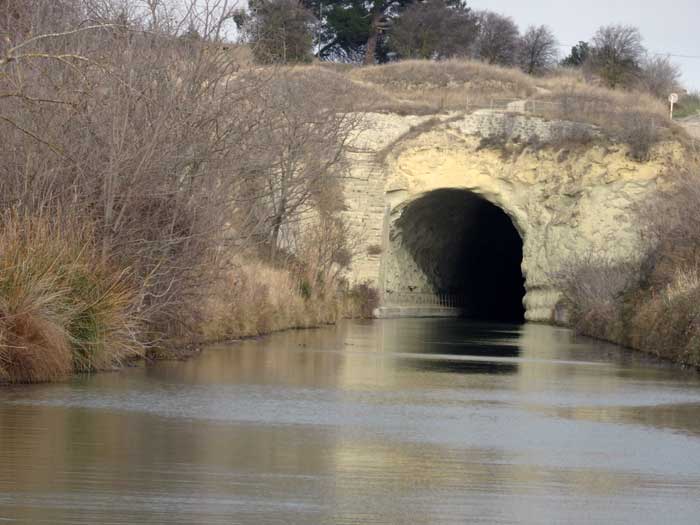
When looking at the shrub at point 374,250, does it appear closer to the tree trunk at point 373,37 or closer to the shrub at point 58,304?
the shrub at point 58,304

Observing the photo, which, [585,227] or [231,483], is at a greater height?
[585,227]

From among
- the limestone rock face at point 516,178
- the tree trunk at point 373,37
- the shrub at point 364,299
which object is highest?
the tree trunk at point 373,37

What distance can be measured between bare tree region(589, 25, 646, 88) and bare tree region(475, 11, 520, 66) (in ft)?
19.8

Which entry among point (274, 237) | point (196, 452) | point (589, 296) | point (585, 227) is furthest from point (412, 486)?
point (585, 227)

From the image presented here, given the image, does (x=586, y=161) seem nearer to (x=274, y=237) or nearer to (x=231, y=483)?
(x=274, y=237)

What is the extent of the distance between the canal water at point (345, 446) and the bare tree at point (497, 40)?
66.7 meters

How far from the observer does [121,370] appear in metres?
18.1

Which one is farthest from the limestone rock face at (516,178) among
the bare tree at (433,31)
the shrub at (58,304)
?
the shrub at (58,304)

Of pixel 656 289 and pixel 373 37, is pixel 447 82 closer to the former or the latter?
pixel 373 37

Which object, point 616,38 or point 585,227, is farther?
point 616,38

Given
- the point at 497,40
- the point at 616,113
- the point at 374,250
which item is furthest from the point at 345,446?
the point at 497,40

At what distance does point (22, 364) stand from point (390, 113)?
3238 centimetres

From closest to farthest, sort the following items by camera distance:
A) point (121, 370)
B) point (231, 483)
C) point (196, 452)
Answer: point (231, 483), point (196, 452), point (121, 370)

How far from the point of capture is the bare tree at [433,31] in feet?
233
